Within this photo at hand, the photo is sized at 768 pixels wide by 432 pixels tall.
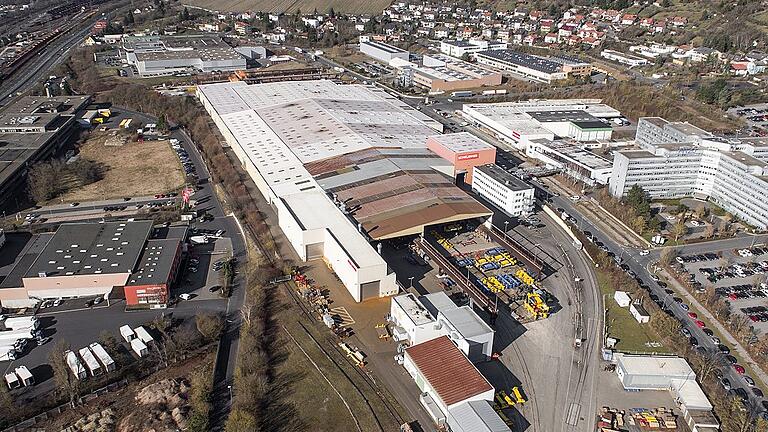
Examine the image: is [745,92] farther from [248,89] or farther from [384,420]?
[384,420]

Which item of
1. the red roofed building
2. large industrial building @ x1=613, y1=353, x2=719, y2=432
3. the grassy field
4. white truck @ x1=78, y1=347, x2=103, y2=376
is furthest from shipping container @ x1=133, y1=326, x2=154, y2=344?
the grassy field

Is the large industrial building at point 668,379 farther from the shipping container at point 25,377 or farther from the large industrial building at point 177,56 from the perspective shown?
the large industrial building at point 177,56

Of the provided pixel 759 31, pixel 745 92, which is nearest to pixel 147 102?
pixel 745 92

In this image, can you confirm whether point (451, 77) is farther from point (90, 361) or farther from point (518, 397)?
point (90, 361)

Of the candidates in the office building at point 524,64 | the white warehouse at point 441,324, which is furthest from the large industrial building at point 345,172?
the office building at point 524,64

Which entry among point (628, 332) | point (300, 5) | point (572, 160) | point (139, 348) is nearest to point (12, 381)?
point (139, 348)

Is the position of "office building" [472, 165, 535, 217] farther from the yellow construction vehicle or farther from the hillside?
the hillside

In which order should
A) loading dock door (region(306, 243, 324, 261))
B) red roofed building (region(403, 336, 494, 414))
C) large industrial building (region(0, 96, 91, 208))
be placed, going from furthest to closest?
large industrial building (region(0, 96, 91, 208)) → loading dock door (region(306, 243, 324, 261)) → red roofed building (region(403, 336, 494, 414))
